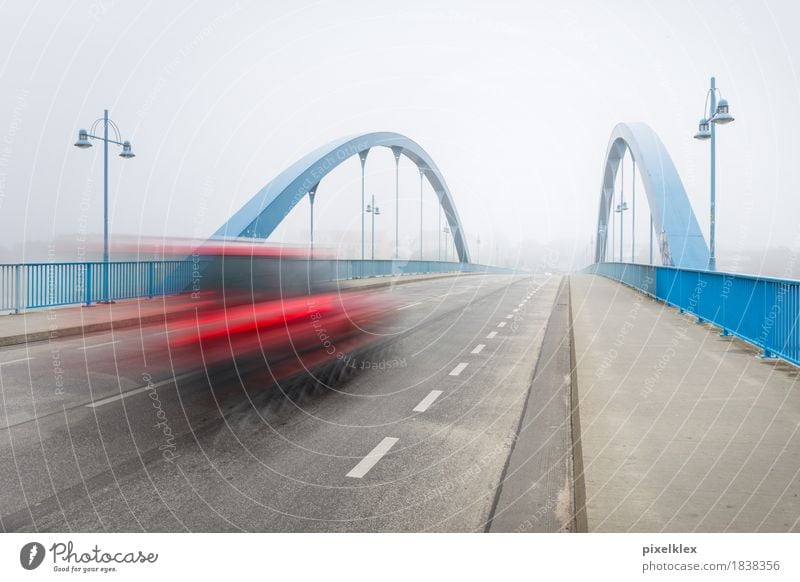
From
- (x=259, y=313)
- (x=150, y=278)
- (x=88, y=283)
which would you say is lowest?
(x=259, y=313)

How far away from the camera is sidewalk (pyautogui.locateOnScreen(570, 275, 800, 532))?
3.52 meters

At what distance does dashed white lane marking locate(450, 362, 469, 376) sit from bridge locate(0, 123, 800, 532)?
0.26 feet

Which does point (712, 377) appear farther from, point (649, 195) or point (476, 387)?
point (649, 195)

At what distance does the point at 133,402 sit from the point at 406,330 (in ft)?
24.3

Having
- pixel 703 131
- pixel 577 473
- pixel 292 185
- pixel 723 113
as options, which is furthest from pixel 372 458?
pixel 292 185

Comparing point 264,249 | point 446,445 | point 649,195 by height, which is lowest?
point 446,445

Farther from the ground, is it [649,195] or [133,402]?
[649,195]

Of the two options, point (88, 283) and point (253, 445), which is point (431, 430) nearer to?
point (253, 445)

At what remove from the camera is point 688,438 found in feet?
16.2

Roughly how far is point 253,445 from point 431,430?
62.9 inches

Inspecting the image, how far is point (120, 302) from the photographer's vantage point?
65.1 ft

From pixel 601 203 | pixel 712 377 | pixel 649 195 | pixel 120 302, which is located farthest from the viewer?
pixel 601 203

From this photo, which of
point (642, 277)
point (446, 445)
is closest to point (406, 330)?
point (446, 445)

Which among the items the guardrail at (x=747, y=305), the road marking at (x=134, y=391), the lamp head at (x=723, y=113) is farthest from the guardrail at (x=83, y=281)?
the lamp head at (x=723, y=113)
